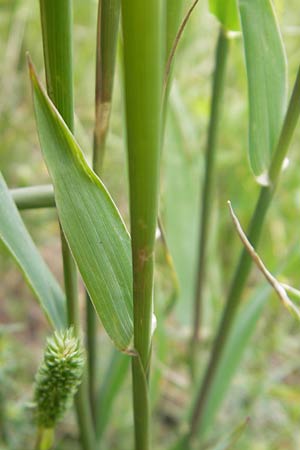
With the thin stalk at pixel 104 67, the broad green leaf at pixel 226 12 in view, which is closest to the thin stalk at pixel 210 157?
the broad green leaf at pixel 226 12

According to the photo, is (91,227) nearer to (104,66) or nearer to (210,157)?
(104,66)

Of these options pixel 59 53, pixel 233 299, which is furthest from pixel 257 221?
pixel 59 53

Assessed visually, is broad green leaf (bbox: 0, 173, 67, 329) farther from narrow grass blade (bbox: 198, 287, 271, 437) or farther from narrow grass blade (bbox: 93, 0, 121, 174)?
narrow grass blade (bbox: 198, 287, 271, 437)

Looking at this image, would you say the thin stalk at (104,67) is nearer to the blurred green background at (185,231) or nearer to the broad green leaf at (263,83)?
the broad green leaf at (263,83)

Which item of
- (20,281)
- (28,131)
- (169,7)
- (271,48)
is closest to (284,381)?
(20,281)

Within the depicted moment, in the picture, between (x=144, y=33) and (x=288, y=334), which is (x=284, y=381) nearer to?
(x=288, y=334)
